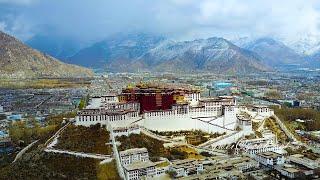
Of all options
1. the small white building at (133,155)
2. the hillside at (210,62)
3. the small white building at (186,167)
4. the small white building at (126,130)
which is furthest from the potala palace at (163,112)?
the hillside at (210,62)

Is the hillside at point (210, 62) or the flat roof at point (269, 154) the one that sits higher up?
the hillside at point (210, 62)

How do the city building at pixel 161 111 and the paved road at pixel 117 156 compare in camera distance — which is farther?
the city building at pixel 161 111

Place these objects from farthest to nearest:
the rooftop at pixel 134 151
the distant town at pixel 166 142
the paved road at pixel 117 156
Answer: the rooftop at pixel 134 151 < the distant town at pixel 166 142 < the paved road at pixel 117 156

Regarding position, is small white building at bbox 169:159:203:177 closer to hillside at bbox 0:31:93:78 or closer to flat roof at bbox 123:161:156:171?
flat roof at bbox 123:161:156:171

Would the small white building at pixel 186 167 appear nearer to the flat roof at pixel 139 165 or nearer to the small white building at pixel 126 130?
the flat roof at pixel 139 165

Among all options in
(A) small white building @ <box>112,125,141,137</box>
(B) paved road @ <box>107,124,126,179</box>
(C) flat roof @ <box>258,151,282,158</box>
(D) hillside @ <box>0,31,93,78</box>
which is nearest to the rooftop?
(B) paved road @ <box>107,124,126,179</box>

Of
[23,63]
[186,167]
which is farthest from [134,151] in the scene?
[23,63]

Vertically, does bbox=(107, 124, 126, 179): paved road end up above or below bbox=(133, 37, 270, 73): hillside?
below
